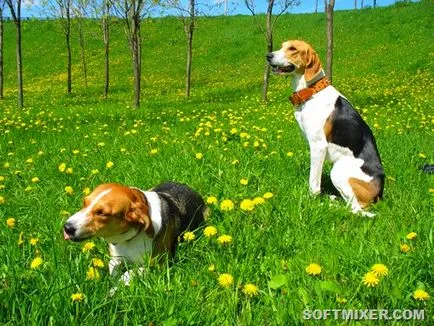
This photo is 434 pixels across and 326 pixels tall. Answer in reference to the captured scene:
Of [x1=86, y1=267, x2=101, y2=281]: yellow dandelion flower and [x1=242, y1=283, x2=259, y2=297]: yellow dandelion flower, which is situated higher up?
[x1=86, y1=267, x2=101, y2=281]: yellow dandelion flower

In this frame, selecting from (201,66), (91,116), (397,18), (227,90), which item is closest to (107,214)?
(91,116)

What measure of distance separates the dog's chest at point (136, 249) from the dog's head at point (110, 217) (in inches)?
2.3

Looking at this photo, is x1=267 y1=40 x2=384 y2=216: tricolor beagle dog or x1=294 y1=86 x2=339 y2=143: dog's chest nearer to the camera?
x1=267 y1=40 x2=384 y2=216: tricolor beagle dog

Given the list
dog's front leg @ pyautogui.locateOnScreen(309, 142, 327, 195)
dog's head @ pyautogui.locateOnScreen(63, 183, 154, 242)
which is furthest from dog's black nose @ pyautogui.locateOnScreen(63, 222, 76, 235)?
dog's front leg @ pyautogui.locateOnScreen(309, 142, 327, 195)

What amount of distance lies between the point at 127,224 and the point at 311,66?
10.4 ft

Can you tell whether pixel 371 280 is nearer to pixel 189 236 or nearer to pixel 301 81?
pixel 189 236

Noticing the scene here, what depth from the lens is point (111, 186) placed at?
293 cm

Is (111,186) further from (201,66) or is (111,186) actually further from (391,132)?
(201,66)

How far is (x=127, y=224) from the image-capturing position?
2793 mm

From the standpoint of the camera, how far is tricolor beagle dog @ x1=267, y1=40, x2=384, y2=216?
4512mm

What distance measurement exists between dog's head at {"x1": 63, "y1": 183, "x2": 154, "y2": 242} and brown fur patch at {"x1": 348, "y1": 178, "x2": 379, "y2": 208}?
242 cm

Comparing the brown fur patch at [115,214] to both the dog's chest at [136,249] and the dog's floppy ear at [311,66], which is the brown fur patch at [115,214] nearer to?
the dog's chest at [136,249]

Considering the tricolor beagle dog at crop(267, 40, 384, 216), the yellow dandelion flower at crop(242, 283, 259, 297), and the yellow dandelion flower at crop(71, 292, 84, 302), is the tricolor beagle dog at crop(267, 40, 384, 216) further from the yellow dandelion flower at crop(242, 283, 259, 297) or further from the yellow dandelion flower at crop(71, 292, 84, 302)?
the yellow dandelion flower at crop(71, 292, 84, 302)

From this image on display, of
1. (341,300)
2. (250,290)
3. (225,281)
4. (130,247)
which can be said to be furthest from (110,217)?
(341,300)
